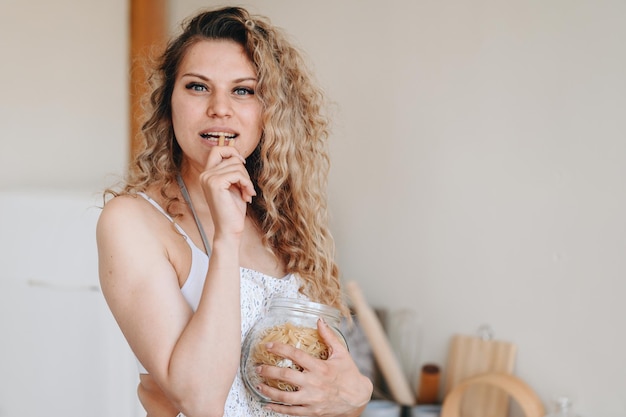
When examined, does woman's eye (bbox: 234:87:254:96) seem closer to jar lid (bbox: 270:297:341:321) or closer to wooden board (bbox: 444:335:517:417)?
jar lid (bbox: 270:297:341:321)

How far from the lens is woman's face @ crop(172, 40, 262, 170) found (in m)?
1.19

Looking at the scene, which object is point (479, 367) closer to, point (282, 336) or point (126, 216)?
point (282, 336)

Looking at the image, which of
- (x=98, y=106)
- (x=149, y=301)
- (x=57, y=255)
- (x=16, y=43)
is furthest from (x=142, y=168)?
(x=98, y=106)

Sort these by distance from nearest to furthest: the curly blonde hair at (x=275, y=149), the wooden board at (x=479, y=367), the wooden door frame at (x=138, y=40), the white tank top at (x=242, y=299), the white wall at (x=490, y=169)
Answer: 1. the white tank top at (x=242, y=299)
2. the curly blonde hair at (x=275, y=149)
3. the white wall at (x=490, y=169)
4. the wooden board at (x=479, y=367)
5. the wooden door frame at (x=138, y=40)

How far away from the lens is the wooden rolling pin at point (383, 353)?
235cm

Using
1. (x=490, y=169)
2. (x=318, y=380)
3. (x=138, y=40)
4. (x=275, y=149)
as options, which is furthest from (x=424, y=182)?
(x=318, y=380)

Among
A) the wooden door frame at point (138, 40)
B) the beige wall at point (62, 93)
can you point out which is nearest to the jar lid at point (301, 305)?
the beige wall at point (62, 93)

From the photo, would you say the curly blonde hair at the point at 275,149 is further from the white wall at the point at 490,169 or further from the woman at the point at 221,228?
the white wall at the point at 490,169

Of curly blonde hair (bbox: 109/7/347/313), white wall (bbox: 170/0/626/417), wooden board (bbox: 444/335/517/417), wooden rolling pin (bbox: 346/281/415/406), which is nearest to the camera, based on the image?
curly blonde hair (bbox: 109/7/347/313)

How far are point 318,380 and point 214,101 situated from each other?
20.0 inches

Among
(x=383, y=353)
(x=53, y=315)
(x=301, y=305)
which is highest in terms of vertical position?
(x=301, y=305)

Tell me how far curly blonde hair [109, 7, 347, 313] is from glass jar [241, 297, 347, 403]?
0.77 feet

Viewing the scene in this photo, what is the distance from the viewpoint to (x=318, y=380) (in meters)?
1.09

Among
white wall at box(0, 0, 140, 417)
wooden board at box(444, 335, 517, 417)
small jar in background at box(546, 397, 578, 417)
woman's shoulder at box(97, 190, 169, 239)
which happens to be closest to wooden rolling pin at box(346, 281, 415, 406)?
wooden board at box(444, 335, 517, 417)
